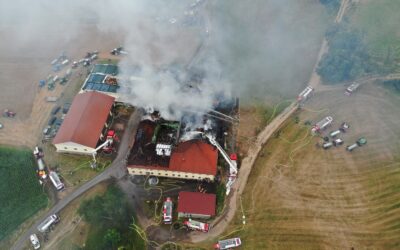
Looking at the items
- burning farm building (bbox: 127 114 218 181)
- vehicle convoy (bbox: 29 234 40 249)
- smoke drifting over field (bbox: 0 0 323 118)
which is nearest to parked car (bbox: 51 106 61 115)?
smoke drifting over field (bbox: 0 0 323 118)

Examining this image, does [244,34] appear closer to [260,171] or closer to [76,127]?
[260,171]

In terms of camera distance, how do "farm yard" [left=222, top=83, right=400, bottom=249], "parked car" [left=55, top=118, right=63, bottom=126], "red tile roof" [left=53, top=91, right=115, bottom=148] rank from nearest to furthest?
"farm yard" [left=222, top=83, right=400, bottom=249] → "red tile roof" [left=53, top=91, right=115, bottom=148] → "parked car" [left=55, top=118, right=63, bottom=126]

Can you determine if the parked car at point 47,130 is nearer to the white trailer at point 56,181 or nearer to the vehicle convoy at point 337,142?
the white trailer at point 56,181

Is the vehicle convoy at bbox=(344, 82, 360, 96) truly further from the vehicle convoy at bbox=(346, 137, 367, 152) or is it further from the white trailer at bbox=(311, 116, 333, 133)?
the vehicle convoy at bbox=(346, 137, 367, 152)

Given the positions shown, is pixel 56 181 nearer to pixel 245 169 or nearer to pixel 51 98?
pixel 51 98

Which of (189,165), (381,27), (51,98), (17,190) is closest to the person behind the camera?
(189,165)

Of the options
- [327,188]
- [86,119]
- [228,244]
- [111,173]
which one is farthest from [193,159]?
[327,188]

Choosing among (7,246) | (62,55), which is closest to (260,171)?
(7,246)
